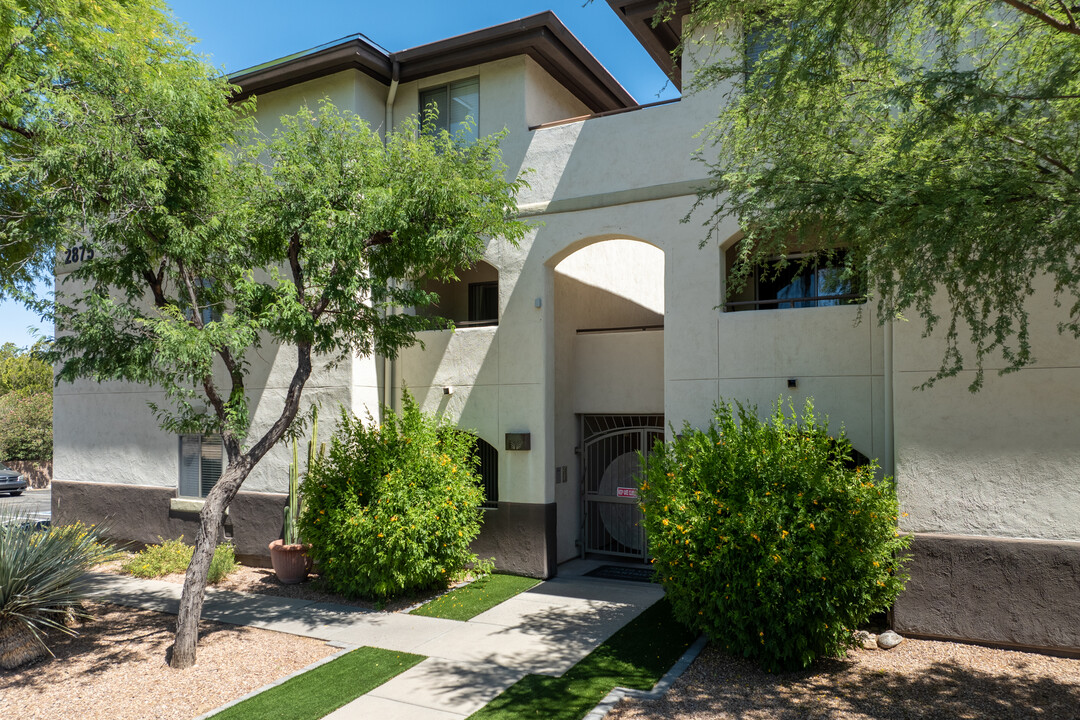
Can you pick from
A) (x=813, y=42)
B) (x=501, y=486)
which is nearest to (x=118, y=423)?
(x=501, y=486)

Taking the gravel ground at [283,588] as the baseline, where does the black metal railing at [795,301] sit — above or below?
above

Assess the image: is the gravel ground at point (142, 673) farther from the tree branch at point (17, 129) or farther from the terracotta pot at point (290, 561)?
the tree branch at point (17, 129)

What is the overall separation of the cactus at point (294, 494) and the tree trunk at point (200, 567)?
2893 millimetres

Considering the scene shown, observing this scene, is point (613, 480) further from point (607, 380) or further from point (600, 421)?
point (607, 380)

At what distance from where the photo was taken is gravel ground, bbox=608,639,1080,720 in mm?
6672

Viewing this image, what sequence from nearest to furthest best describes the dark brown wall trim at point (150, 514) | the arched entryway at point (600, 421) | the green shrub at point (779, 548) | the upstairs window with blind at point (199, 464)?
1. the green shrub at point (779, 548)
2. the arched entryway at point (600, 421)
3. the dark brown wall trim at point (150, 514)
4. the upstairs window with blind at point (199, 464)

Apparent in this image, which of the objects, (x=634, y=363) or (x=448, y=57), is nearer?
(x=634, y=363)

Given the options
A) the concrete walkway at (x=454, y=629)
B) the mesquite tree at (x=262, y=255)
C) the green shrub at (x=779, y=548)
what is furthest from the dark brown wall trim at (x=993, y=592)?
the mesquite tree at (x=262, y=255)

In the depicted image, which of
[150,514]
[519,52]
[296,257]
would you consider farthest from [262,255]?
[150,514]

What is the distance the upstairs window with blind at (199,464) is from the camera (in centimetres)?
1456

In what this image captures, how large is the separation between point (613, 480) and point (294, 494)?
5.59 metres

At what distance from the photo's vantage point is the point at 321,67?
1292 cm

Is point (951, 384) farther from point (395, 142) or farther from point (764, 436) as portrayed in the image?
point (395, 142)

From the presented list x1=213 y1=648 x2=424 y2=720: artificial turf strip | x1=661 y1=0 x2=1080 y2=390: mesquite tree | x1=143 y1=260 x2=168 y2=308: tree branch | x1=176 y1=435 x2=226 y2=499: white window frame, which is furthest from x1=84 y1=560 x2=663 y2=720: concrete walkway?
x1=661 y1=0 x2=1080 y2=390: mesquite tree
